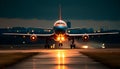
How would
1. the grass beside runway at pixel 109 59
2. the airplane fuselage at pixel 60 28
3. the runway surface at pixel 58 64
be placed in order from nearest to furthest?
the runway surface at pixel 58 64
the grass beside runway at pixel 109 59
the airplane fuselage at pixel 60 28

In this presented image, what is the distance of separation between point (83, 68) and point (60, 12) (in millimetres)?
77994

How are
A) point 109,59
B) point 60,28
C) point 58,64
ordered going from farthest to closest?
1. point 60,28
2. point 109,59
3. point 58,64

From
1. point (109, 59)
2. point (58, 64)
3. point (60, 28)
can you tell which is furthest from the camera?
point (60, 28)

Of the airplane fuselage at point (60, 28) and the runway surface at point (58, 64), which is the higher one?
the airplane fuselage at point (60, 28)

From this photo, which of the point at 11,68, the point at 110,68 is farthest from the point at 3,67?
the point at 110,68

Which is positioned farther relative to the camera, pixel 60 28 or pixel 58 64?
pixel 60 28

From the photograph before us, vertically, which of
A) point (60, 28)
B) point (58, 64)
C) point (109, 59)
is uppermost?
point (60, 28)

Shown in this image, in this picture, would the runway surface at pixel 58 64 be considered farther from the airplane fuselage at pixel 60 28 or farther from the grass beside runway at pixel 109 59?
the airplane fuselage at pixel 60 28

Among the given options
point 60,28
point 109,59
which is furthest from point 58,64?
point 60,28

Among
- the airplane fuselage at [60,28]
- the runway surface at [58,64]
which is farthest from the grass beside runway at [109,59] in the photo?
the airplane fuselage at [60,28]

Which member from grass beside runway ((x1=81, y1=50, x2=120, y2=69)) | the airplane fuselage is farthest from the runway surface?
the airplane fuselage

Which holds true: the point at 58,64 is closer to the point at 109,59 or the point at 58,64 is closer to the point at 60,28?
the point at 109,59

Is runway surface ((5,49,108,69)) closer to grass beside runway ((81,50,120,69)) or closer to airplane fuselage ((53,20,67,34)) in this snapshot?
grass beside runway ((81,50,120,69))

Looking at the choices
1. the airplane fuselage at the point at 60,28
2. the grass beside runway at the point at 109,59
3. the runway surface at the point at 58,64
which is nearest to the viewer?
the runway surface at the point at 58,64
